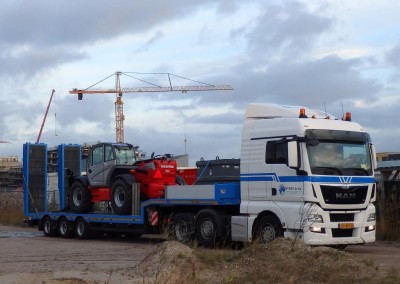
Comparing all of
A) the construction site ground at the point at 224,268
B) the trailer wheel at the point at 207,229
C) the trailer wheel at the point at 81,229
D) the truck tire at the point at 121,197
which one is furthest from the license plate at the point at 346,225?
the trailer wheel at the point at 81,229

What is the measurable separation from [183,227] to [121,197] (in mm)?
3471

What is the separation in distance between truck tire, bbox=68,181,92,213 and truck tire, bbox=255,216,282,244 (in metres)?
9.20

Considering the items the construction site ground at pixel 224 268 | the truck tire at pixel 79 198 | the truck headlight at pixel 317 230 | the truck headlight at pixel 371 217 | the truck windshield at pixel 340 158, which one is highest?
the truck windshield at pixel 340 158

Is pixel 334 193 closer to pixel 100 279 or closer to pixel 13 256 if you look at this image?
pixel 100 279

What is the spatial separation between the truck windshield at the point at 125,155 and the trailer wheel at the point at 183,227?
4265mm

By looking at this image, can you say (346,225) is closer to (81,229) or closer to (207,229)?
(207,229)

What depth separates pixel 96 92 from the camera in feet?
335

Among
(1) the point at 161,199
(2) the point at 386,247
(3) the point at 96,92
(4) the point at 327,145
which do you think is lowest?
(2) the point at 386,247

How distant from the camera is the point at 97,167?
82.2 ft

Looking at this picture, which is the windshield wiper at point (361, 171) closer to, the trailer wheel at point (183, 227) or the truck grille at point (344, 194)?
the truck grille at point (344, 194)

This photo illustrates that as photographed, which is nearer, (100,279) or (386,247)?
(100,279)

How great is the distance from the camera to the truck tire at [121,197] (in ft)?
75.6

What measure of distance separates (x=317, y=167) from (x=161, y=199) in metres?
6.04

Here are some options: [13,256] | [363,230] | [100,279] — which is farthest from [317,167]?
[13,256]
